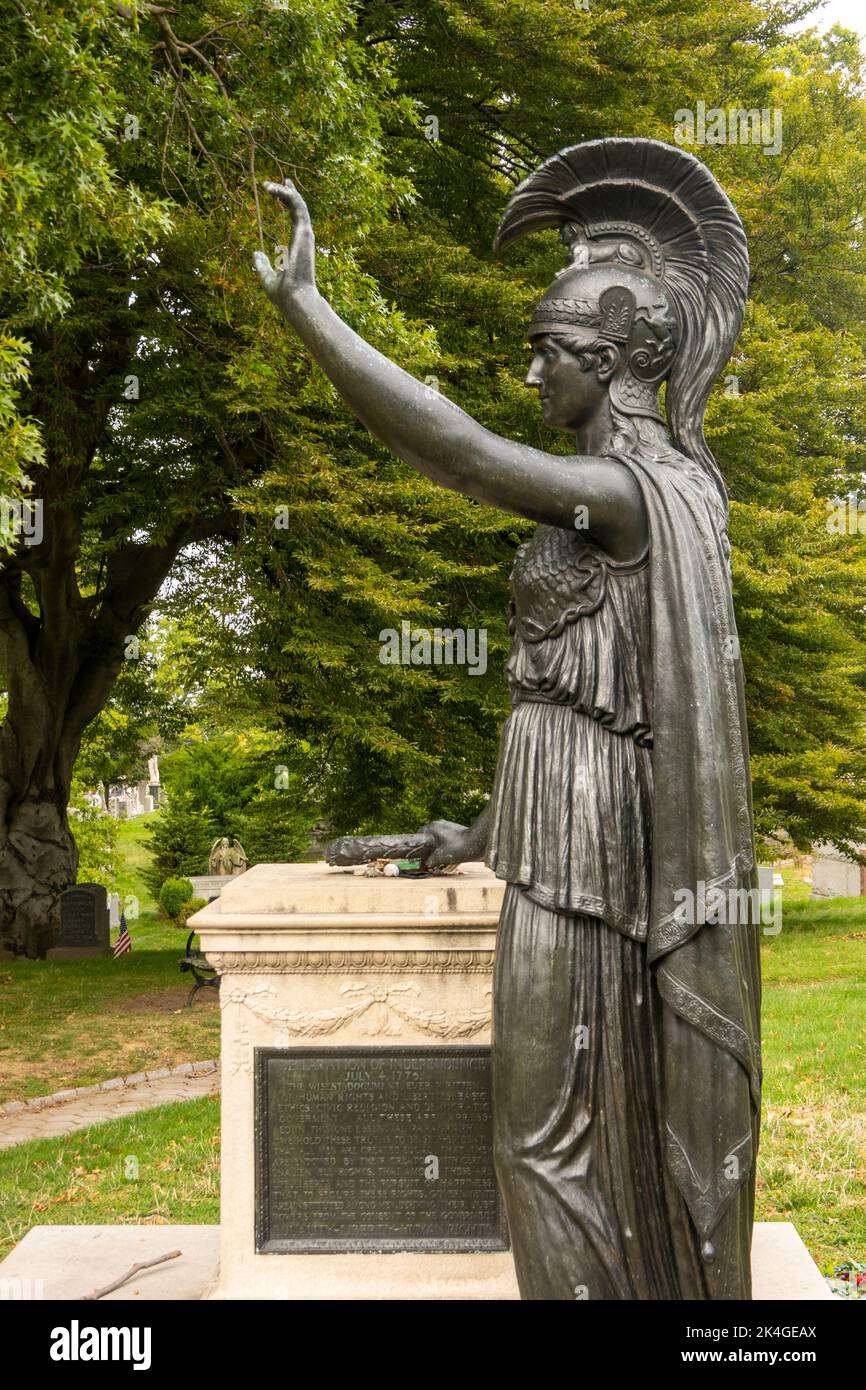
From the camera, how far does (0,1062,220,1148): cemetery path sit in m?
9.41

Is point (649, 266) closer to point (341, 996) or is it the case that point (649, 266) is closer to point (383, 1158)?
point (341, 996)

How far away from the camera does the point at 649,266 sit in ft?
10.8

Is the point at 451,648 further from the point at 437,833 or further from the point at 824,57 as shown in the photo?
the point at 824,57

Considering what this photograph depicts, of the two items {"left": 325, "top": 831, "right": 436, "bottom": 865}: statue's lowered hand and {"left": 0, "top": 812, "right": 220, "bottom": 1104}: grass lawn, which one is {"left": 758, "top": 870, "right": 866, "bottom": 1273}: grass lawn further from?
{"left": 0, "top": 812, "right": 220, "bottom": 1104}: grass lawn

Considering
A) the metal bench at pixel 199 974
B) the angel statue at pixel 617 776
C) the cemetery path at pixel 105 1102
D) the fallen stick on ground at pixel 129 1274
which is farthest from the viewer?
the metal bench at pixel 199 974

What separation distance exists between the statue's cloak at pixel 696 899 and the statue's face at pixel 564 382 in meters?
0.32

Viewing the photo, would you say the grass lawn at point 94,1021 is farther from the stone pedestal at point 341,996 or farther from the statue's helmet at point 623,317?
the statue's helmet at point 623,317

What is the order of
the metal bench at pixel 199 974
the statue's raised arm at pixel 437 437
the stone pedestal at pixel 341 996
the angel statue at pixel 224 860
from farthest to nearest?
1. the angel statue at pixel 224 860
2. the metal bench at pixel 199 974
3. the stone pedestal at pixel 341 996
4. the statue's raised arm at pixel 437 437

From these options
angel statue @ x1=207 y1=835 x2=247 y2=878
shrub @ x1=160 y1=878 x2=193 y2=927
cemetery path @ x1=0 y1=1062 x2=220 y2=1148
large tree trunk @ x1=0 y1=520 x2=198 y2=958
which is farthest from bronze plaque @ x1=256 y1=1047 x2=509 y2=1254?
shrub @ x1=160 y1=878 x2=193 y2=927

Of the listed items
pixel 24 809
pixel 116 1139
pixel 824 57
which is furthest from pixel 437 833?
pixel 824 57

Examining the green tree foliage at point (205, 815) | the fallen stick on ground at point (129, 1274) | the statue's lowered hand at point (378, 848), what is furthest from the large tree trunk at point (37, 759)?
the statue's lowered hand at point (378, 848)

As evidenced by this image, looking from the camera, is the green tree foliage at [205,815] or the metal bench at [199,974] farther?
the green tree foliage at [205,815]

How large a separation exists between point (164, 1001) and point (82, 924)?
3426 millimetres

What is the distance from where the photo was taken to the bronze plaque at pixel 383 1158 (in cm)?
445
